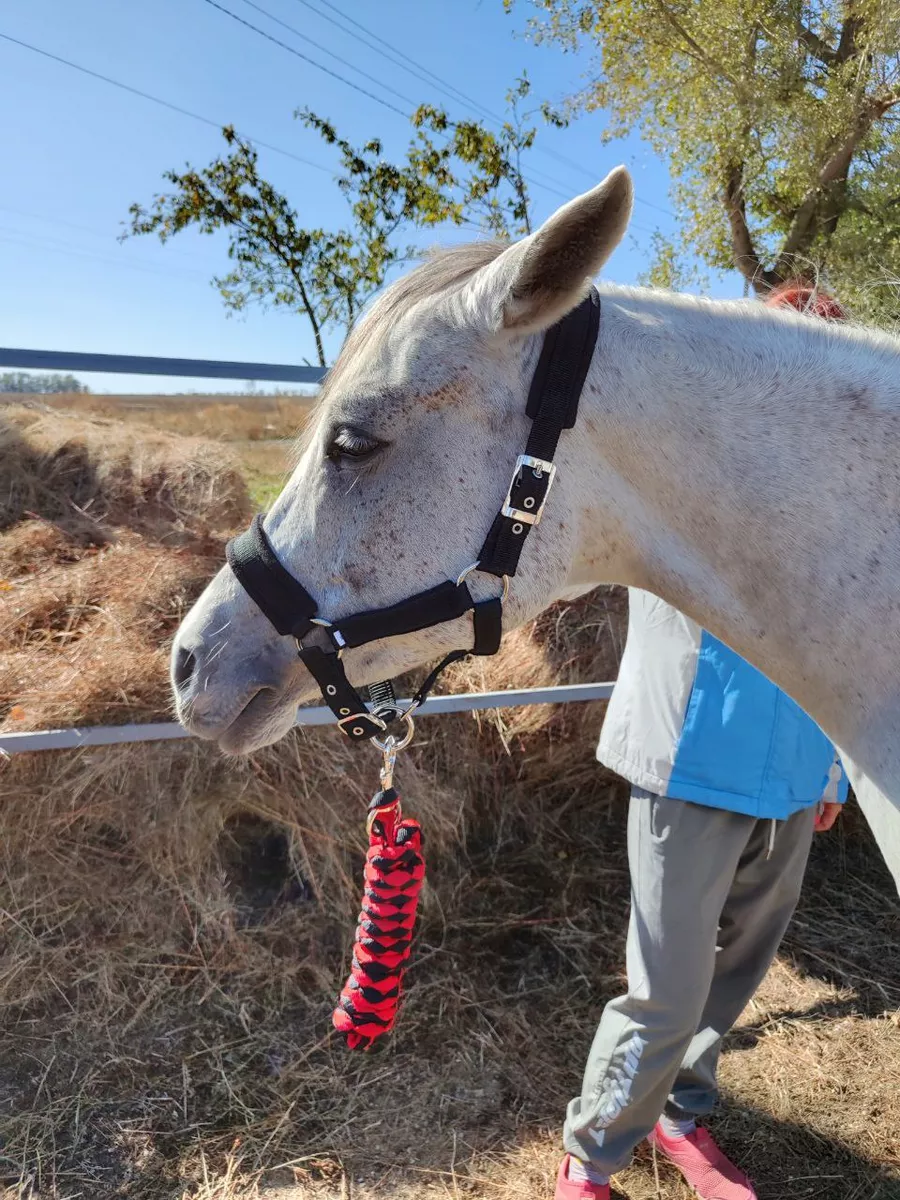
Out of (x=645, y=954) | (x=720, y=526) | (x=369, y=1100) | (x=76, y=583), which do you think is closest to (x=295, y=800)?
(x=369, y=1100)

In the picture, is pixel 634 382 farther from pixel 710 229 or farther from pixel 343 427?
pixel 710 229

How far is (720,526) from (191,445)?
3709mm

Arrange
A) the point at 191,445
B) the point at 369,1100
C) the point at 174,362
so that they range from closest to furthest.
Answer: the point at 369,1100 < the point at 174,362 < the point at 191,445

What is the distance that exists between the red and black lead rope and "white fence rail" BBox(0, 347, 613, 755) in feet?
2.49

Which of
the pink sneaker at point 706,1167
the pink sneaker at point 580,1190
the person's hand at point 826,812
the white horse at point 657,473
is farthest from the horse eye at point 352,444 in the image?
the pink sneaker at point 706,1167

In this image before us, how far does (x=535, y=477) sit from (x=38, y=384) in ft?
12.1

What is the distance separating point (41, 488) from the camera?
12.8 feet

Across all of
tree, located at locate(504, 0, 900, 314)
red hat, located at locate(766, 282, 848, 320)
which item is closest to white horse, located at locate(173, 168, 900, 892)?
red hat, located at locate(766, 282, 848, 320)

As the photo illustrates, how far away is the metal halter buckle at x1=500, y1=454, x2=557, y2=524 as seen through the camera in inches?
50.2

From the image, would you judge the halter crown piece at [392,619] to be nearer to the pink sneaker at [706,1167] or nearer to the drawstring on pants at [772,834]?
the drawstring on pants at [772,834]

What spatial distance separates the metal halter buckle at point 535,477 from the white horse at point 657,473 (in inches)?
1.0

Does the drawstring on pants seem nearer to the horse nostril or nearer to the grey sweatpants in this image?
the grey sweatpants

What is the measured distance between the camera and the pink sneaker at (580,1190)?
1991 mm

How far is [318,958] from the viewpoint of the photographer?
2.87m
